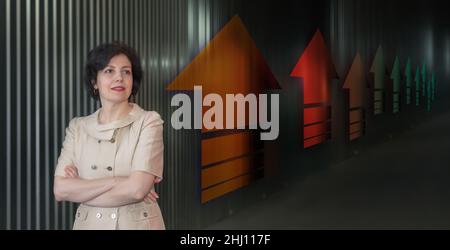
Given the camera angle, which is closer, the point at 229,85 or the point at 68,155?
the point at 68,155

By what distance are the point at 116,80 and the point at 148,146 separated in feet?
1.13

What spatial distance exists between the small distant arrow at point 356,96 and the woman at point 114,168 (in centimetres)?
566

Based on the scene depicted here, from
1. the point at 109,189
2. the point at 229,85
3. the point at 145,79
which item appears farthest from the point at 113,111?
the point at 229,85

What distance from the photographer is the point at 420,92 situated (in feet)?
42.4

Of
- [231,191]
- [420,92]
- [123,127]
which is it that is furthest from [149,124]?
[420,92]

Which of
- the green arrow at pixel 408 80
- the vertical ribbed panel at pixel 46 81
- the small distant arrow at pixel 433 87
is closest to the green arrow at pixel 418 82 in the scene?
the green arrow at pixel 408 80

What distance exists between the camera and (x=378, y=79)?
966cm

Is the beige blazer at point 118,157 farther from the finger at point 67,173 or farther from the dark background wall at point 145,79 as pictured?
the dark background wall at point 145,79

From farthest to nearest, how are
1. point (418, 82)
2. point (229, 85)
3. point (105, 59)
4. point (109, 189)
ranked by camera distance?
1. point (418, 82)
2. point (229, 85)
3. point (105, 59)
4. point (109, 189)

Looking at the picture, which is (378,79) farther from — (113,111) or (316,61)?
(113,111)

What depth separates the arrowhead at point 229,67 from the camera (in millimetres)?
4430

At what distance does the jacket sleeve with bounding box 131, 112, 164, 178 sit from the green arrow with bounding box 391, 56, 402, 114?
852 cm

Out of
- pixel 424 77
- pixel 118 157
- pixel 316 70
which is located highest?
pixel 424 77

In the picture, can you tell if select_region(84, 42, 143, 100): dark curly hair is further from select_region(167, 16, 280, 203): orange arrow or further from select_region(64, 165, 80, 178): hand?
select_region(167, 16, 280, 203): orange arrow
